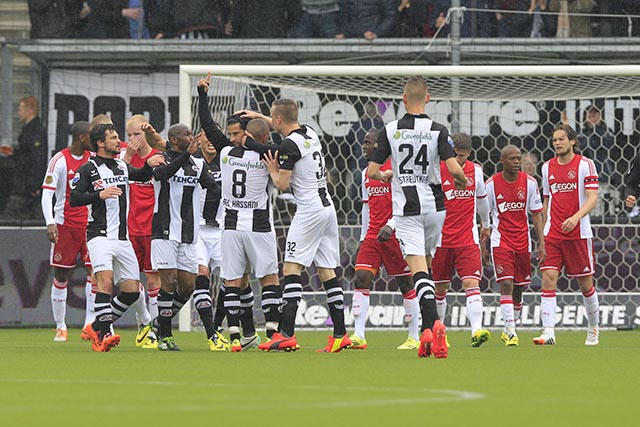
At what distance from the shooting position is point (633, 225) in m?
17.7

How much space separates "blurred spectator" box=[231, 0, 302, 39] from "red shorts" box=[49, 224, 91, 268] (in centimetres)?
625

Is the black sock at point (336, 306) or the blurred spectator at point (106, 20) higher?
the blurred spectator at point (106, 20)

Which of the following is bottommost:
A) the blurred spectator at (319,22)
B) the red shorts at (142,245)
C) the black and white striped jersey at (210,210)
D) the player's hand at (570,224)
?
the red shorts at (142,245)

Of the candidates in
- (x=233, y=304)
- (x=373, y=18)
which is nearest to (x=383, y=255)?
(x=233, y=304)

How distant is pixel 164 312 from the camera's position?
11.9 m

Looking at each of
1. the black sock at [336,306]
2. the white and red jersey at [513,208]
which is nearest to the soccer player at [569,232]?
the white and red jersey at [513,208]

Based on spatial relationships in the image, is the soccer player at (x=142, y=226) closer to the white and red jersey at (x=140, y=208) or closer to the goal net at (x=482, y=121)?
the white and red jersey at (x=140, y=208)

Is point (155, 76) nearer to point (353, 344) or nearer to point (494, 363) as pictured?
point (353, 344)

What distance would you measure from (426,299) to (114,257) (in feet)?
9.43

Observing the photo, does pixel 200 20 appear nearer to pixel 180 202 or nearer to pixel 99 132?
pixel 180 202

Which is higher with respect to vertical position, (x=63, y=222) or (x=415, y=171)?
(x=415, y=171)

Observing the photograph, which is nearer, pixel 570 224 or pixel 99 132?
pixel 99 132

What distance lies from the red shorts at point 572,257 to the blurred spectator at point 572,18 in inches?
284

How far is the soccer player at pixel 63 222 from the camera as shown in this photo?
14508 millimetres
